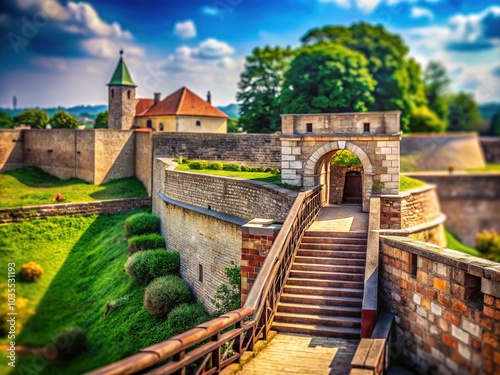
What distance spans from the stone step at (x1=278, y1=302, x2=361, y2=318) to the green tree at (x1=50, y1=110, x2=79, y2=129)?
3205 centimetres

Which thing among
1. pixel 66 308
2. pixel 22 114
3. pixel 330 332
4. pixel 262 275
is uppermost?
pixel 22 114

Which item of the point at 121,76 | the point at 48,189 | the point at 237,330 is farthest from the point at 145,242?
the point at 121,76

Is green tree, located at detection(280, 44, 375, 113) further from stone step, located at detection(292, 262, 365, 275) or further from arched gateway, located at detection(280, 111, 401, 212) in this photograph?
stone step, located at detection(292, 262, 365, 275)

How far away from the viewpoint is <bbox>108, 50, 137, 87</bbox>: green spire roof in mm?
39281

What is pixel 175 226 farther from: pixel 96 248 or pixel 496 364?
pixel 496 364

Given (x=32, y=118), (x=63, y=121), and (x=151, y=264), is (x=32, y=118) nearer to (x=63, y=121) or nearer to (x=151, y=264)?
(x=63, y=121)

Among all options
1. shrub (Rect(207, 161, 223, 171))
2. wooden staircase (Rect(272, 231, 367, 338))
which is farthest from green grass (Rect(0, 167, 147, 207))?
wooden staircase (Rect(272, 231, 367, 338))

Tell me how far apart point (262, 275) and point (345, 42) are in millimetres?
29270

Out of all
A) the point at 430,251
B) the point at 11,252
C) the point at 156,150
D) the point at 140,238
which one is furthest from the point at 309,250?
the point at 156,150

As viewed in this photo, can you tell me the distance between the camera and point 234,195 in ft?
48.6

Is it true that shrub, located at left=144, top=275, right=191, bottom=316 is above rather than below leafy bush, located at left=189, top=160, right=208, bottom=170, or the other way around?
below

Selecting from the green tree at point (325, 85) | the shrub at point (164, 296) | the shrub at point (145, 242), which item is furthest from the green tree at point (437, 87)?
the shrub at point (164, 296)

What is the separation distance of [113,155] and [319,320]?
25867mm

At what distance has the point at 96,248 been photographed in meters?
21.8
